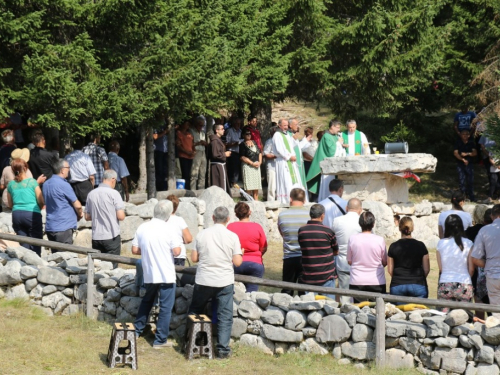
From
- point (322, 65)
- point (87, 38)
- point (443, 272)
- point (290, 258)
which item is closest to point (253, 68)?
point (322, 65)

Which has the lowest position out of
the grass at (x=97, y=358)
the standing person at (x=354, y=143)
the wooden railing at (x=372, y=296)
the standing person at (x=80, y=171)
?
the grass at (x=97, y=358)

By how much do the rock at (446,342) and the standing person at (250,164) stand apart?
27.1 ft

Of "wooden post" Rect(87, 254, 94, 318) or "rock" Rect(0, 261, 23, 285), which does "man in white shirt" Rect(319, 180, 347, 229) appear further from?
"rock" Rect(0, 261, 23, 285)

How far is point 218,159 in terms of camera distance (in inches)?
641

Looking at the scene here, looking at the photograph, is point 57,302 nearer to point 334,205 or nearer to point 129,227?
point 129,227

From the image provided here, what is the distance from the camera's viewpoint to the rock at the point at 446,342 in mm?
8836

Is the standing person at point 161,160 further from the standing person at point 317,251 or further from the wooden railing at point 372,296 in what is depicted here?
the standing person at point 317,251

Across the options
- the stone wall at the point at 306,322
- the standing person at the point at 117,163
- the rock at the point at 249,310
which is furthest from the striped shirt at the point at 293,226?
the standing person at the point at 117,163

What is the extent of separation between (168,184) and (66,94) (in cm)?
429

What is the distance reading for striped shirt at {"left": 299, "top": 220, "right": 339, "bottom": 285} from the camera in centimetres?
981

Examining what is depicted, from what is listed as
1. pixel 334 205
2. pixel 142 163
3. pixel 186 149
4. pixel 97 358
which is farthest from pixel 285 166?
pixel 97 358

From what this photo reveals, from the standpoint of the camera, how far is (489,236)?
931 centimetres

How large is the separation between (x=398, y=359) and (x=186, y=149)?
886 centimetres

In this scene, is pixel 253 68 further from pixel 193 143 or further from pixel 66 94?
pixel 66 94
